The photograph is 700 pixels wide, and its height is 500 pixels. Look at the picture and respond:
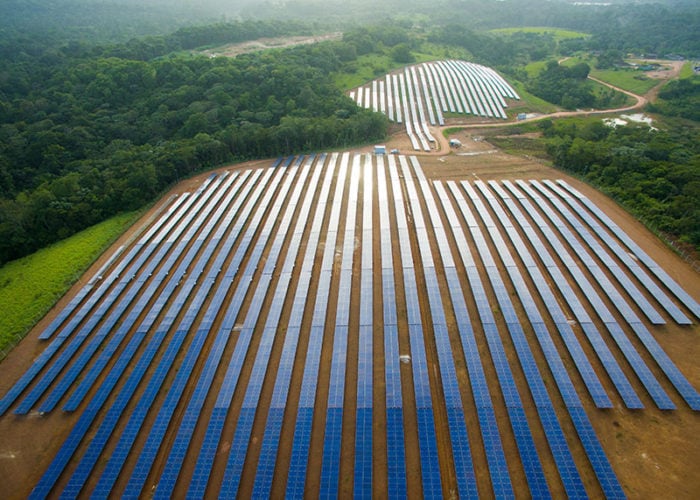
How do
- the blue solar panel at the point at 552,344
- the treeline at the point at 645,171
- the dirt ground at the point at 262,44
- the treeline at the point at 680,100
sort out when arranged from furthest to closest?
1. the dirt ground at the point at 262,44
2. the treeline at the point at 680,100
3. the treeline at the point at 645,171
4. the blue solar panel at the point at 552,344

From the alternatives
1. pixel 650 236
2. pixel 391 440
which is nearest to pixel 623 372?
pixel 391 440

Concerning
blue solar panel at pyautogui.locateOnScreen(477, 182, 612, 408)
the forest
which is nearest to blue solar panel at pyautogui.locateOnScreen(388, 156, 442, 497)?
blue solar panel at pyautogui.locateOnScreen(477, 182, 612, 408)

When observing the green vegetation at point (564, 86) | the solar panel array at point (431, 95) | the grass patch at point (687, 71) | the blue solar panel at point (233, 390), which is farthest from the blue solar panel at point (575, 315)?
the grass patch at point (687, 71)

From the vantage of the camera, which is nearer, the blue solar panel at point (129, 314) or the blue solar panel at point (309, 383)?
the blue solar panel at point (309, 383)

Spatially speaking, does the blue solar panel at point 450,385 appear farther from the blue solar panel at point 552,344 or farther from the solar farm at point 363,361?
the blue solar panel at point 552,344

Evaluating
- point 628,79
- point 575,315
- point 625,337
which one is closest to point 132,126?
point 575,315

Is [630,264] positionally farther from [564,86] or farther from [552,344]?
[564,86]

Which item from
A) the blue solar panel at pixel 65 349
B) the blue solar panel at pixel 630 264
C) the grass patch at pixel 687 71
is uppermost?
the grass patch at pixel 687 71

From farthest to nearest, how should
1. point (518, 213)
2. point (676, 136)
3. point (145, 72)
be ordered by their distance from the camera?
point (145, 72), point (676, 136), point (518, 213)

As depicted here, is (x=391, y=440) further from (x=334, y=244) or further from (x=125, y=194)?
(x=125, y=194)
